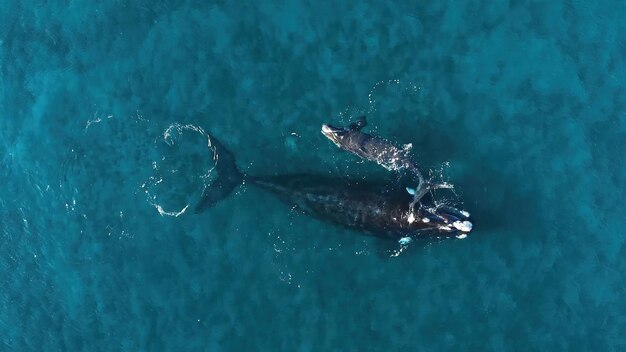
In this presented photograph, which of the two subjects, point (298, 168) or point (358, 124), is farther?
point (298, 168)

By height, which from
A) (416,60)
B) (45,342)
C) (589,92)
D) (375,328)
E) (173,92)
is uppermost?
(589,92)

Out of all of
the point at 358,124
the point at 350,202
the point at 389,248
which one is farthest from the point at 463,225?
the point at 358,124

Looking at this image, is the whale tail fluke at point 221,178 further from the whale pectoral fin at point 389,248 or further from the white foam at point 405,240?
the white foam at point 405,240

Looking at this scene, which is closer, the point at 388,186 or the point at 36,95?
the point at 388,186

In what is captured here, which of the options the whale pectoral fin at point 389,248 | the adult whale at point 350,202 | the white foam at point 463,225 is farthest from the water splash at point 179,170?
the white foam at point 463,225

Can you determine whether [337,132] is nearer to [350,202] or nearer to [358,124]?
[358,124]

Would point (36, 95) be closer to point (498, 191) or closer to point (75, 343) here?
point (75, 343)

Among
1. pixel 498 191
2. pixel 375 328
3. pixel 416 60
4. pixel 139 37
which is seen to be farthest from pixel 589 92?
pixel 139 37
